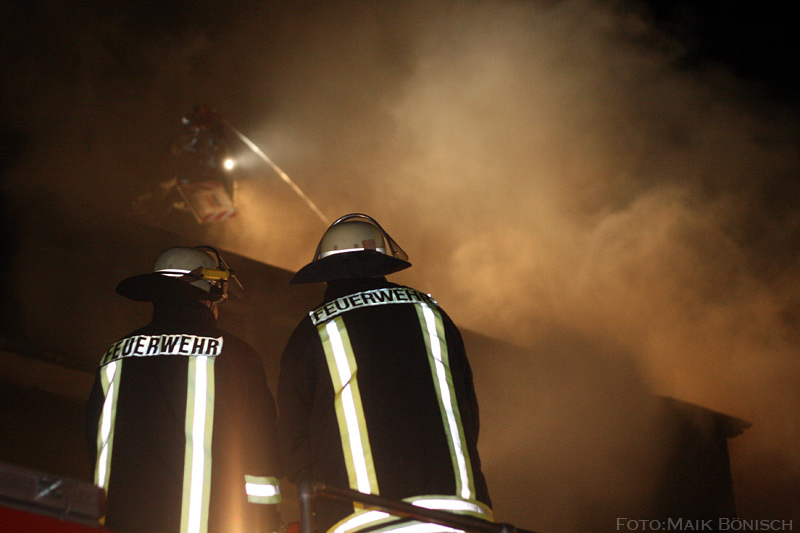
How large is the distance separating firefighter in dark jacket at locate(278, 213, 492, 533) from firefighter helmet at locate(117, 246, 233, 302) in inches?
25.0

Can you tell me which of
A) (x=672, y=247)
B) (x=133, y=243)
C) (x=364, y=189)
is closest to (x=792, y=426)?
(x=672, y=247)

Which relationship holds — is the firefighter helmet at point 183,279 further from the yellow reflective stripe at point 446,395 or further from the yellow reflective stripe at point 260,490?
the yellow reflective stripe at point 446,395

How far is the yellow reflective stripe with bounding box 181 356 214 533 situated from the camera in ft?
8.07

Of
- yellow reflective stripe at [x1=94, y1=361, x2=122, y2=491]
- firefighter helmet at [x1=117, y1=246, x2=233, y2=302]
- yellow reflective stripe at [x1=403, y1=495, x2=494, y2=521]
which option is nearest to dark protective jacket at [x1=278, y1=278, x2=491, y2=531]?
yellow reflective stripe at [x1=403, y1=495, x2=494, y2=521]

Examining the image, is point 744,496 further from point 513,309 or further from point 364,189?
point 364,189

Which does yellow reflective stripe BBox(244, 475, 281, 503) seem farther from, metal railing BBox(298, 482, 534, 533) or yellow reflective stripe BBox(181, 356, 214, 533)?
metal railing BBox(298, 482, 534, 533)

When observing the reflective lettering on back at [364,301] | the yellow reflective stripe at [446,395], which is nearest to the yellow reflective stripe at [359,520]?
the yellow reflective stripe at [446,395]

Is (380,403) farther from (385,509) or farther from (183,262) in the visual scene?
(183,262)

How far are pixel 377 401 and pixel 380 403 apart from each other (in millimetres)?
12

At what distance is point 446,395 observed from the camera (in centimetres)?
240

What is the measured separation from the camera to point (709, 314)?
28.8 ft

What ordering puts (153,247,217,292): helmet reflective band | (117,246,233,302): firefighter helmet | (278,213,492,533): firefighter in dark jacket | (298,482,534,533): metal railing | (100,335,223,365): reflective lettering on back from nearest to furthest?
(298,482,534,533): metal railing < (278,213,492,533): firefighter in dark jacket < (100,335,223,365): reflective lettering on back < (117,246,233,302): firefighter helmet < (153,247,217,292): helmet reflective band

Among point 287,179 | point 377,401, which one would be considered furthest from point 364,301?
point 287,179

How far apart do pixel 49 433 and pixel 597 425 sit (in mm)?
4927
